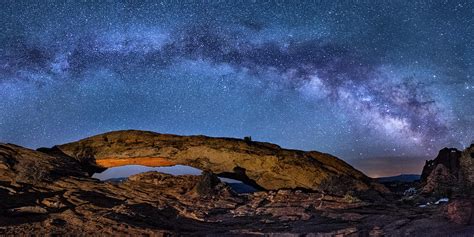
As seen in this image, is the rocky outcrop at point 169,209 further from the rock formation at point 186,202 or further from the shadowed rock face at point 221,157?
the shadowed rock face at point 221,157

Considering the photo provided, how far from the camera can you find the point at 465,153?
71.9 feet

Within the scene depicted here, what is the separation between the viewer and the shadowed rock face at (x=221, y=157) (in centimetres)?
2645

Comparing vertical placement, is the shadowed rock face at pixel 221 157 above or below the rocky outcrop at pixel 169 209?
above

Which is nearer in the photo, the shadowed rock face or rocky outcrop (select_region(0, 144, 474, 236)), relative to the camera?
rocky outcrop (select_region(0, 144, 474, 236))

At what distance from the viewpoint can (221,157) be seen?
27.1 m

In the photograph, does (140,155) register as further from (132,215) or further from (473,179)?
(473,179)

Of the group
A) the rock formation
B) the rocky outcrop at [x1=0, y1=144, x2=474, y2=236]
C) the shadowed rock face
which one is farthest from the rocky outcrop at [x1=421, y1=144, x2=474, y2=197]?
the shadowed rock face

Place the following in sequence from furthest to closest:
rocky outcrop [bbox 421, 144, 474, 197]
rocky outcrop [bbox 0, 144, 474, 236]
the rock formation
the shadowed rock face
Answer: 1. the shadowed rock face
2. rocky outcrop [bbox 421, 144, 474, 197]
3. the rock formation
4. rocky outcrop [bbox 0, 144, 474, 236]

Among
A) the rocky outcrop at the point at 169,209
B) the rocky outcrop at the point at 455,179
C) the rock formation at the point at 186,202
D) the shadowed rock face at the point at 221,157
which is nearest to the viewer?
the rocky outcrop at the point at 169,209

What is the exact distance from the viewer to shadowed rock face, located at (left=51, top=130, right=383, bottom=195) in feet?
86.8

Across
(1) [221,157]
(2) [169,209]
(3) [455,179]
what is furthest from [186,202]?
(3) [455,179]

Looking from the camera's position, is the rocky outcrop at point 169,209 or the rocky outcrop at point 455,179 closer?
the rocky outcrop at point 169,209

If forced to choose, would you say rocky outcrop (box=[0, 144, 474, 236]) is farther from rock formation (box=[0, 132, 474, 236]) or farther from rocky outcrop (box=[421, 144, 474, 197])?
rocky outcrop (box=[421, 144, 474, 197])

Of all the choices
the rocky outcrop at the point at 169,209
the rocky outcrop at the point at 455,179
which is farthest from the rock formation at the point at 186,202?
the rocky outcrop at the point at 455,179
